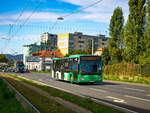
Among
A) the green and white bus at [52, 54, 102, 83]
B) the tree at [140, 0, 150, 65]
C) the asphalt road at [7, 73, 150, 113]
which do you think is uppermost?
the tree at [140, 0, 150, 65]

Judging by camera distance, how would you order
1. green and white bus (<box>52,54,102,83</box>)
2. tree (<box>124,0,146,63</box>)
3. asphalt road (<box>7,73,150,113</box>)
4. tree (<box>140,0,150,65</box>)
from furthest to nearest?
tree (<box>124,0,146,63</box>)
tree (<box>140,0,150,65</box>)
green and white bus (<box>52,54,102,83</box>)
asphalt road (<box>7,73,150,113</box>)

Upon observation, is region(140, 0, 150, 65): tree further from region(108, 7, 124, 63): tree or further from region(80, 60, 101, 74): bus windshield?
region(108, 7, 124, 63): tree

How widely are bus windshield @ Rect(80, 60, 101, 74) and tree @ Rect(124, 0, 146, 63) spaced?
18.6 m

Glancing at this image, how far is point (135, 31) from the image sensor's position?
44562mm

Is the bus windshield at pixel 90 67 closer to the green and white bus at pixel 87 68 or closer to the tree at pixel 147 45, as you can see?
the green and white bus at pixel 87 68

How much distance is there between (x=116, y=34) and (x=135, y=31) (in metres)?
17.9

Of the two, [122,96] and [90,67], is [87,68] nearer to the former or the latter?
[90,67]

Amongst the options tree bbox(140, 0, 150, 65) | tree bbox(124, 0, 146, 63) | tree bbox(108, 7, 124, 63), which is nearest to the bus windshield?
tree bbox(140, 0, 150, 65)

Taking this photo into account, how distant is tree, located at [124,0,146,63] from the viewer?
143 ft

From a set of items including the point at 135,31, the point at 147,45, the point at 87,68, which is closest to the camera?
the point at 87,68

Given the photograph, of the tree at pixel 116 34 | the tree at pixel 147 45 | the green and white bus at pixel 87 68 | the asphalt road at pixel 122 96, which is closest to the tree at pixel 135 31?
the tree at pixel 147 45

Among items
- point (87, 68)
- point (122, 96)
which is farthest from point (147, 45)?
point (122, 96)

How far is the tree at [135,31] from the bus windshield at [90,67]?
1863cm

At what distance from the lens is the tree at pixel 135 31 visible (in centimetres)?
4362
